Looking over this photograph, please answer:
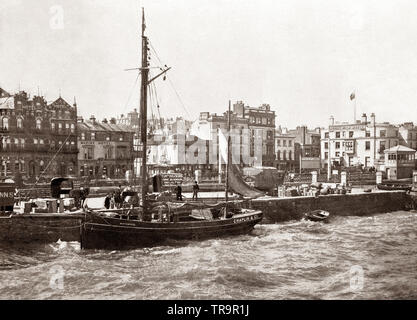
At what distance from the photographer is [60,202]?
98.0ft

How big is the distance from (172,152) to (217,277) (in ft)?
195

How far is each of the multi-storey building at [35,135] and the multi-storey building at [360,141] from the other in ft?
138

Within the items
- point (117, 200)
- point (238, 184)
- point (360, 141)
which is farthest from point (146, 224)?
point (360, 141)

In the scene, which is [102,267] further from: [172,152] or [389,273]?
[172,152]

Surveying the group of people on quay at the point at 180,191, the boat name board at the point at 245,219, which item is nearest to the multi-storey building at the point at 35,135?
the group of people on quay at the point at 180,191

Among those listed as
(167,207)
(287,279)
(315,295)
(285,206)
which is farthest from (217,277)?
(285,206)

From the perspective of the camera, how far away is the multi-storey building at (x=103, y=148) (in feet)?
233

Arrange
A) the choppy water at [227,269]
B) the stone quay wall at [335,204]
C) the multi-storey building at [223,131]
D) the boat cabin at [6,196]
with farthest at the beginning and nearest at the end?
the multi-storey building at [223,131], the stone quay wall at [335,204], the boat cabin at [6,196], the choppy water at [227,269]

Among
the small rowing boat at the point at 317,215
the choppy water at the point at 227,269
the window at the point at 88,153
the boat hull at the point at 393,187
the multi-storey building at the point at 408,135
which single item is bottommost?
the choppy water at the point at 227,269

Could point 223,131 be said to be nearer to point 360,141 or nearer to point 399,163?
point 360,141

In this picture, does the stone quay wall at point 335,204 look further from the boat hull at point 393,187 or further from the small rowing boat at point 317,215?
the boat hull at point 393,187

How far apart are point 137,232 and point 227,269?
24.7 ft

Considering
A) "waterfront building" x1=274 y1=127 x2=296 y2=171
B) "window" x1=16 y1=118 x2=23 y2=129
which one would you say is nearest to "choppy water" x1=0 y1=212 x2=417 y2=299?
"window" x1=16 y1=118 x2=23 y2=129

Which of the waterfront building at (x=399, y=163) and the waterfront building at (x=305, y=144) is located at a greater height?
the waterfront building at (x=305, y=144)
